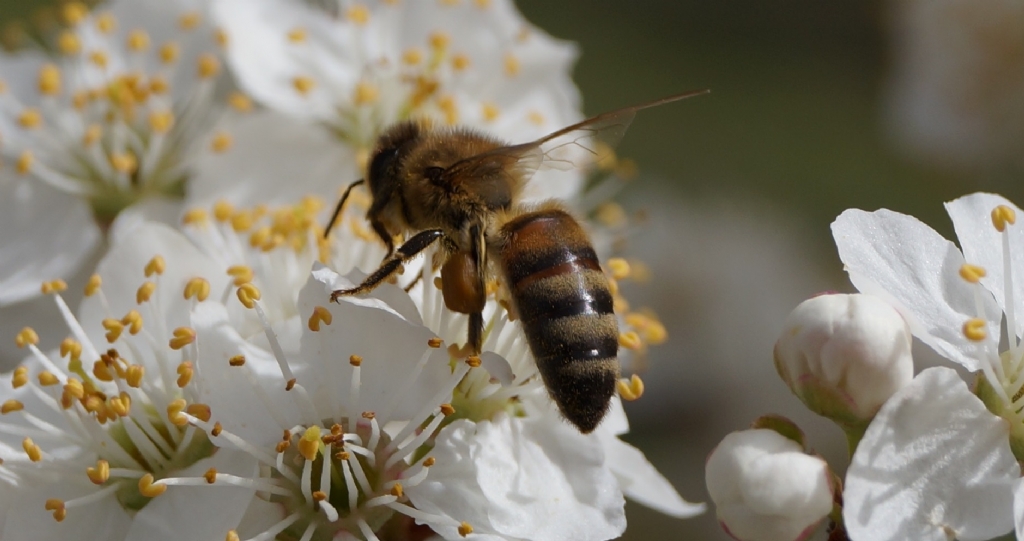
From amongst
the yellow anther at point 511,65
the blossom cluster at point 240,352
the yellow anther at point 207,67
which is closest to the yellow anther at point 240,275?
the blossom cluster at point 240,352

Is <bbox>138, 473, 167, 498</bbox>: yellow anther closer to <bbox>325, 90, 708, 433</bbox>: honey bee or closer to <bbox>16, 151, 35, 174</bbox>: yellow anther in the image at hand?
<bbox>325, 90, 708, 433</bbox>: honey bee

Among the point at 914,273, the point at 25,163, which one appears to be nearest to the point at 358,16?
the point at 25,163

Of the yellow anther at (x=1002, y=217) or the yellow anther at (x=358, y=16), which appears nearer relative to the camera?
the yellow anther at (x=1002, y=217)

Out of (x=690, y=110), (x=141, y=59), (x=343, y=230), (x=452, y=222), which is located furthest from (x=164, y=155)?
(x=690, y=110)

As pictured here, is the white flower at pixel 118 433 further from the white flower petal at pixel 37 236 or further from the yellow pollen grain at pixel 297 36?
the yellow pollen grain at pixel 297 36

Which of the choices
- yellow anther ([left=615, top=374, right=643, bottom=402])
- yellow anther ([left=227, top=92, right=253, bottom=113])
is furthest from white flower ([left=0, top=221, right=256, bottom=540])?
yellow anther ([left=227, top=92, right=253, bottom=113])

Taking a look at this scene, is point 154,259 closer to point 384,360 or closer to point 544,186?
point 384,360
